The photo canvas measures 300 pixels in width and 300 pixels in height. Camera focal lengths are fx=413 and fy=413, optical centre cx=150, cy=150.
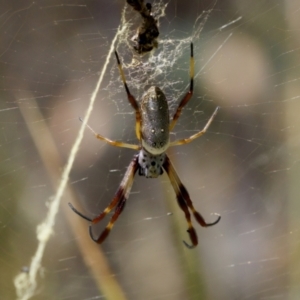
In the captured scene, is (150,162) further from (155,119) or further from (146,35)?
(146,35)

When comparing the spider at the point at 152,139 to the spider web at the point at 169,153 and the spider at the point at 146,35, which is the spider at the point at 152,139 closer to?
the spider at the point at 146,35

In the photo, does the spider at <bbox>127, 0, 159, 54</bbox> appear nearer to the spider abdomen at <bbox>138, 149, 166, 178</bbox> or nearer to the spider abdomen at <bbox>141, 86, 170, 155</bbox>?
the spider abdomen at <bbox>141, 86, 170, 155</bbox>

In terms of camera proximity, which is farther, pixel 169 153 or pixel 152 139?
pixel 169 153

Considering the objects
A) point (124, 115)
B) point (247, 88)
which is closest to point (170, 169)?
point (124, 115)

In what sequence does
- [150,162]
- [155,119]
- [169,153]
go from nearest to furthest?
[155,119]
[150,162]
[169,153]

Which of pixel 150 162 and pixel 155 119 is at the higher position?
pixel 155 119

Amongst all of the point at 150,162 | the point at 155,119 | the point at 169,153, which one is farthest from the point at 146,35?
the point at 169,153

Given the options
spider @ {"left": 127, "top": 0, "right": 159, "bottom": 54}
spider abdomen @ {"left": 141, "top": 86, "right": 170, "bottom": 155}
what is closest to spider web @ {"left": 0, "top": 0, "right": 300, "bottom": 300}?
spider @ {"left": 127, "top": 0, "right": 159, "bottom": 54}
